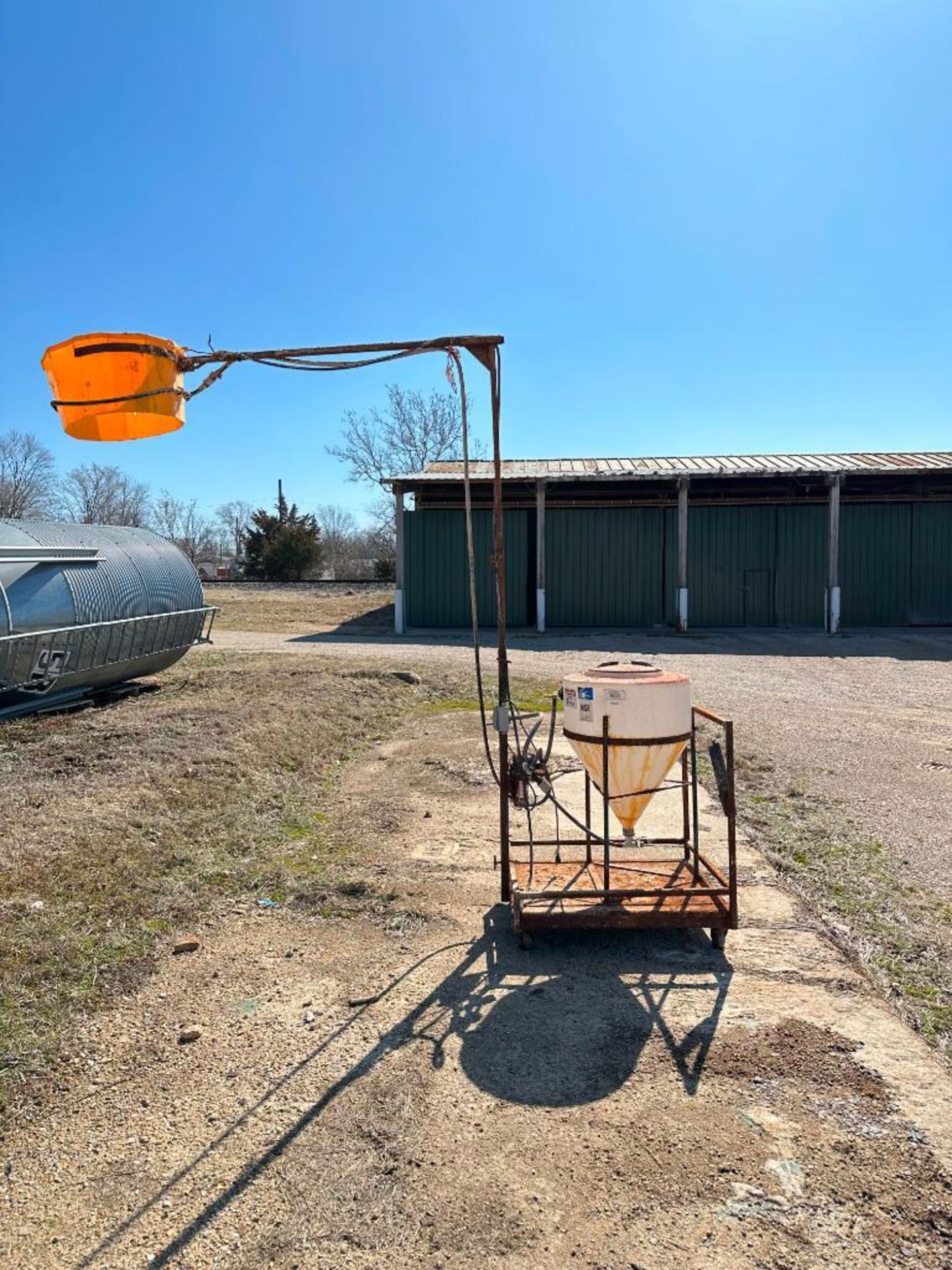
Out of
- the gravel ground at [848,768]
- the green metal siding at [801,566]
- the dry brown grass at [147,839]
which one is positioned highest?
the green metal siding at [801,566]

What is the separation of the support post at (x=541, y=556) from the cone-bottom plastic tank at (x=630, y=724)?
14.7 m

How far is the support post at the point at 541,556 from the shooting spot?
61.6 feet

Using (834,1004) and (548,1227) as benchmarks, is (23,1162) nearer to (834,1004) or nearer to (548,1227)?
(548,1227)

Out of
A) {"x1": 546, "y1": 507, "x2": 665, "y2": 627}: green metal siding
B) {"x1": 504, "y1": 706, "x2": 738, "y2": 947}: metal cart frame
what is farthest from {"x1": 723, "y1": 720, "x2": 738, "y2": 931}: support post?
{"x1": 546, "y1": 507, "x2": 665, "y2": 627}: green metal siding

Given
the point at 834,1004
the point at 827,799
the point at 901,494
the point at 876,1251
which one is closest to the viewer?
the point at 876,1251

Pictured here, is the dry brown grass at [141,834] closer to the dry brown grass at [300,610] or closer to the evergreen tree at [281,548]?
the dry brown grass at [300,610]

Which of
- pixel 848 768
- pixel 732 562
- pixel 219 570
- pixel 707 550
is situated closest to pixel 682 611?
pixel 707 550

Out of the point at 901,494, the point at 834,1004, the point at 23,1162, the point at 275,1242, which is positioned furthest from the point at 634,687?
the point at 901,494

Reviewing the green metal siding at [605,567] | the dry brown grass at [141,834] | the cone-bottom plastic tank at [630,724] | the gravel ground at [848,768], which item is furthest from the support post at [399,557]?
the cone-bottom plastic tank at [630,724]

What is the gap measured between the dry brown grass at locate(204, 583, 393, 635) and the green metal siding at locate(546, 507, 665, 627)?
4394mm

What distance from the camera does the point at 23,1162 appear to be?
2.39m

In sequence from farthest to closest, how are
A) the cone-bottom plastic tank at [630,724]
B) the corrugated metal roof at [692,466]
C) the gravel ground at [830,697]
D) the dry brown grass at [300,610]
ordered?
the dry brown grass at [300,610], the corrugated metal roof at [692,466], the gravel ground at [830,697], the cone-bottom plastic tank at [630,724]

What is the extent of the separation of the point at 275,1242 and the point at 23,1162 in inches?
34.6

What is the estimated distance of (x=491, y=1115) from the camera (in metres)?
2.59
